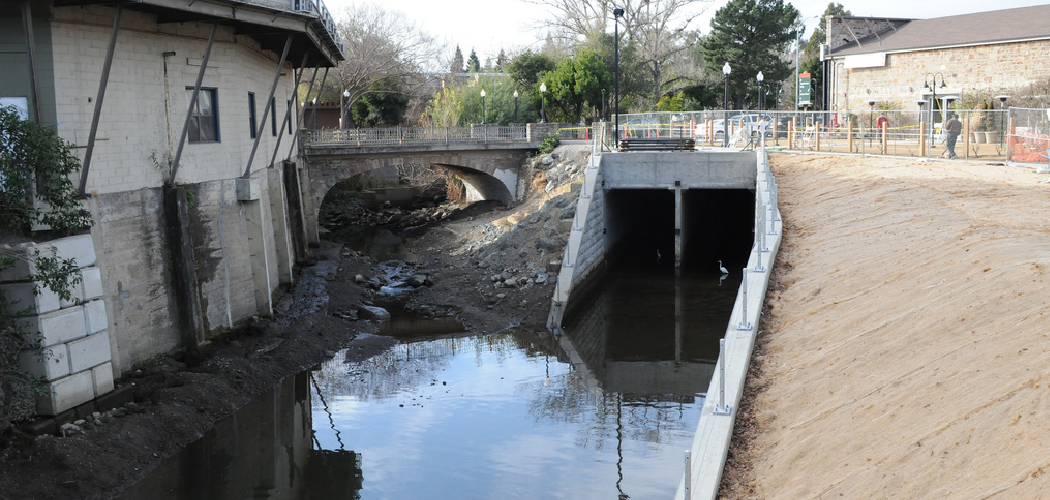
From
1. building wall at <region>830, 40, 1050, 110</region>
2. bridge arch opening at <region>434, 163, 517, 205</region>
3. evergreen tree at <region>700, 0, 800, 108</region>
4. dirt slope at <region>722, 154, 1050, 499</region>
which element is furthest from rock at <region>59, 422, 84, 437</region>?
evergreen tree at <region>700, 0, 800, 108</region>

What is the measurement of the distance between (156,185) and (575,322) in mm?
10735

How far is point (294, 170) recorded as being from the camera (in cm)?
3088

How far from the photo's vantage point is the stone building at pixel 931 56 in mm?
38531

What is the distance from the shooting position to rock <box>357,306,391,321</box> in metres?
23.2

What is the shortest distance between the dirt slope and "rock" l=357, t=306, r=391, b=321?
36.9ft

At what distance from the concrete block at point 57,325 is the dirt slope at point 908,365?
32.9 ft

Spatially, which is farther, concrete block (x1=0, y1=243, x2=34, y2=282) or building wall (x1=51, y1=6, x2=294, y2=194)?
building wall (x1=51, y1=6, x2=294, y2=194)

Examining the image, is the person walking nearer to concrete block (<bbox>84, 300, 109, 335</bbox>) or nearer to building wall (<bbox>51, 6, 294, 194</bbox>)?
building wall (<bbox>51, 6, 294, 194</bbox>)

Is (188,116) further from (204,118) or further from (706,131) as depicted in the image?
(706,131)

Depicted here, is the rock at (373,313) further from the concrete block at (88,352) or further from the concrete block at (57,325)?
the concrete block at (57,325)

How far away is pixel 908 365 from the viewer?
9.34 metres

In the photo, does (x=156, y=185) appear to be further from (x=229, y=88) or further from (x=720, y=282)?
(x=720, y=282)

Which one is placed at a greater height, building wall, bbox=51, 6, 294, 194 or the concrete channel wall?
building wall, bbox=51, 6, 294, 194

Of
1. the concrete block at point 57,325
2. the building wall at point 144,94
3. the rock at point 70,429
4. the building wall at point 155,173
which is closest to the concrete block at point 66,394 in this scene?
the rock at point 70,429
